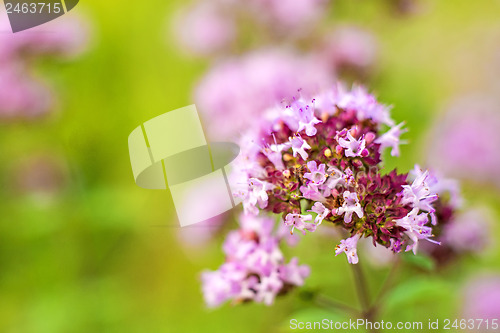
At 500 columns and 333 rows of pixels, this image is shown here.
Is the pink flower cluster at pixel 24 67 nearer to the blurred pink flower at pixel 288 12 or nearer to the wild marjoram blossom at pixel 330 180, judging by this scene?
the blurred pink flower at pixel 288 12

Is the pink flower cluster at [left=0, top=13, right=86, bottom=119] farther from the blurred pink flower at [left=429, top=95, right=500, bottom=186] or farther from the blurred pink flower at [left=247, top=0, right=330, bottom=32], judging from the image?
the blurred pink flower at [left=429, top=95, right=500, bottom=186]

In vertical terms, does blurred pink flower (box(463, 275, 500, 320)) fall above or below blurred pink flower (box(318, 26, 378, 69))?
below

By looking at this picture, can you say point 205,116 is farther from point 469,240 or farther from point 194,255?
point 469,240

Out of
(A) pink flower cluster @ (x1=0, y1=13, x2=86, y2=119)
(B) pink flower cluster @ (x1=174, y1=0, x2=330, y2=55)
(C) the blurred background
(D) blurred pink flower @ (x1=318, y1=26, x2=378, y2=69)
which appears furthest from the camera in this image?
(B) pink flower cluster @ (x1=174, y1=0, x2=330, y2=55)

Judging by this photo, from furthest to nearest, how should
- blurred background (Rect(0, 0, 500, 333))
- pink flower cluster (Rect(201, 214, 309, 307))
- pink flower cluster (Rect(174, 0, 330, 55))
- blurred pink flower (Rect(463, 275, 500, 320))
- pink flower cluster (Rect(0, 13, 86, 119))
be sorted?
pink flower cluster (Rect(174, 0, 330, 55))
pink flower cluster (Rect(0, 13, 86, 119))
blurred background (Rect(0, 0, 500, 333))
blurred pink flower (Rect(463, 275, 500, 320))
pink flower cluster (Rect(201, 214, 309, 307))

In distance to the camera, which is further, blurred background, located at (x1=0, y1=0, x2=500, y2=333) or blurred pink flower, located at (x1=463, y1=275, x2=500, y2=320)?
blurred background, located at (x1=0, y1=0, x2=500, y2=333)

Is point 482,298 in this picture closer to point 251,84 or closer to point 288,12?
point 251,84

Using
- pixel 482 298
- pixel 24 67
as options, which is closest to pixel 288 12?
pixel 24 67

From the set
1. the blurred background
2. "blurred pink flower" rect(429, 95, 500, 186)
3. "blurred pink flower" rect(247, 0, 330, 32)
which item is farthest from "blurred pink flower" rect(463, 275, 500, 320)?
"blurred pink flower" rect(247, 0, 330, 32)

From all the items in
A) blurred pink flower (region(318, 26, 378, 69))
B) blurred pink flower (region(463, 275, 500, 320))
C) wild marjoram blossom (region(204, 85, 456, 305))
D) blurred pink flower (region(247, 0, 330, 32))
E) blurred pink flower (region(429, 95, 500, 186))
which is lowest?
blurred pink flower (region(463, 275, 500, 320))
